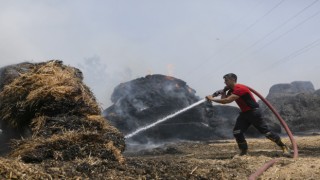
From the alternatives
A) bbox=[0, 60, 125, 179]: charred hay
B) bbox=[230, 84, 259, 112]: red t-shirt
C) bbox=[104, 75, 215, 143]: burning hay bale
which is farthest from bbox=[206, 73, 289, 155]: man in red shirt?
bbox=[104, 75, 215, 143]: burning hay bale

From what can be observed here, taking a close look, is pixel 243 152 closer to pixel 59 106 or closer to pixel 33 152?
pixel 59 106

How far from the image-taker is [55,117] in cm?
641

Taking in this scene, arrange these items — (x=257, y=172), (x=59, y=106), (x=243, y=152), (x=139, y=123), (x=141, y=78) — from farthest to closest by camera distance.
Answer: (x=141, y=78) → (x=139, y=123) → (x=243, y=152) → (x=59, y=106) → (x=257, y=172)

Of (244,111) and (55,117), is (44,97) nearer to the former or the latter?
(55,117)

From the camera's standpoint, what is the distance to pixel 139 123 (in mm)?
20219

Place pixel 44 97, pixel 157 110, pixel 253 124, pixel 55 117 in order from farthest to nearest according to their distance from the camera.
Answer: pixel 157 110, pixel 253 124, pixel 44 97, pixel 55 117

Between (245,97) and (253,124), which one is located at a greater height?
(245,97)

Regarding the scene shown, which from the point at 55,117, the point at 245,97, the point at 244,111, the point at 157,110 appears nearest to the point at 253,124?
the point at 244,111

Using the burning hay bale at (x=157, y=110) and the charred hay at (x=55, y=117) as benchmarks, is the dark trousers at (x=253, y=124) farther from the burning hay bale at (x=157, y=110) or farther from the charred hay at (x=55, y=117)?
the burning hay bale at (x=157, y=110)

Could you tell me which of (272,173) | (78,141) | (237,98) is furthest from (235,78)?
(78,141)

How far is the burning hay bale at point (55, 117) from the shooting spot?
5.36m

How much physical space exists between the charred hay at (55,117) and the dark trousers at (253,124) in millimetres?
3399

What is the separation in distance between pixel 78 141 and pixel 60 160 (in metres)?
0.51

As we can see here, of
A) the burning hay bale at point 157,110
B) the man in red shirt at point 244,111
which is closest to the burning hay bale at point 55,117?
the man in red shirt at point 244,111
